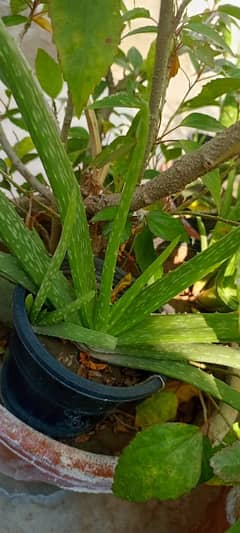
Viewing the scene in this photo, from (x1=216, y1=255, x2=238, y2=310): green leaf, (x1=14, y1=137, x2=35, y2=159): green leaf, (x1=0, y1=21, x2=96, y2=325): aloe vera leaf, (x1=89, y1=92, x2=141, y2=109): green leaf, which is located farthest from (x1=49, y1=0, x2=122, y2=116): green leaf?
(x1=14, y1=137, x2=35, y2=159): green leaf

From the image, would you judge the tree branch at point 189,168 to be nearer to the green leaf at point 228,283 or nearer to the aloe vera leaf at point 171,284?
the aloe vera leaf at point 171,284

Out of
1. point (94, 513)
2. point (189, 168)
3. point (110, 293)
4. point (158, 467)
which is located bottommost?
point (94, 513)

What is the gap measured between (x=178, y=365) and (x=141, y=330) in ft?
0.19

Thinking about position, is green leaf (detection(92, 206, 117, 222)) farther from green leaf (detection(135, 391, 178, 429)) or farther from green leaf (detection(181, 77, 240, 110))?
green leaf (detection(135, 391, 178, 429))

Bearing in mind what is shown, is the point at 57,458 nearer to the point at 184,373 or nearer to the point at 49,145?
the point at 184,373

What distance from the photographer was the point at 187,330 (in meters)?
0.71

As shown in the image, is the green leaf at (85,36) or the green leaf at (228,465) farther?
the green leaf at (228,465)

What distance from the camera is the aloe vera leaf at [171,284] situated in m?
0.65

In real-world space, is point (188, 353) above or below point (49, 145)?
below

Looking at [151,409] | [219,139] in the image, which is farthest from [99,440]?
[219,139]

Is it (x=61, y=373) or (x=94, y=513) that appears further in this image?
(x=94, y=513)

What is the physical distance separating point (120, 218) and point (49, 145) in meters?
0.10

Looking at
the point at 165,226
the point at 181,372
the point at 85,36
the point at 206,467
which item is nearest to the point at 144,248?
the point at 165,226

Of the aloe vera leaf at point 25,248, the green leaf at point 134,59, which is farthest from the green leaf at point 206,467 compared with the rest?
the green leaf at point 134,59
